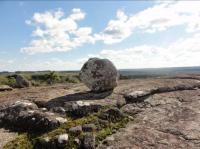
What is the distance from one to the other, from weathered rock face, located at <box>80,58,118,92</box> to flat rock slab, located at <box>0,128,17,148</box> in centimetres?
696

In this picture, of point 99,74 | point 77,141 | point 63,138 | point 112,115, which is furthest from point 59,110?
point 99,74

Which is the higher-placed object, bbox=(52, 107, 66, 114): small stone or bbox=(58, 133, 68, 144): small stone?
bbox=(52, 107, 66, 114): small stone

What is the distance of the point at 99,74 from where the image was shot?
2031 cm

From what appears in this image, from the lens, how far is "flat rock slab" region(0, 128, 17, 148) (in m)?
14.5

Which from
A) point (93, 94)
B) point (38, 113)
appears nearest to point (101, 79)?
point (93, 94)

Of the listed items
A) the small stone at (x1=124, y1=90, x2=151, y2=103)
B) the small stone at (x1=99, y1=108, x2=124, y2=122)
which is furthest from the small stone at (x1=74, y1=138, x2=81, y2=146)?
the small stone at (x1=124, y1=90, x2=151, y2=103)

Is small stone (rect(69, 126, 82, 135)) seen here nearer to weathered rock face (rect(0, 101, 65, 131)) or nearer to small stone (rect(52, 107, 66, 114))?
weathered rock face (rect(0, 101, 65, 131))

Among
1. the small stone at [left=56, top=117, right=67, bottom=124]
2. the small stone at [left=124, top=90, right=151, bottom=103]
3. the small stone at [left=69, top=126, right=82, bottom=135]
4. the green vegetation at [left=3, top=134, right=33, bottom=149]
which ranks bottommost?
the green vegetation at [left=3, top=134, right=33, bottom=149]

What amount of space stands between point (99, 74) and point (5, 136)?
7669mm

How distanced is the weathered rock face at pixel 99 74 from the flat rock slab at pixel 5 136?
696 cm

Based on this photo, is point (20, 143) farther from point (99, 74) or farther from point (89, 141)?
point (99, 74)

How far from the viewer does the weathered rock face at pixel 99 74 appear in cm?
2042

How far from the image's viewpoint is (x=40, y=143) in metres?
13.6

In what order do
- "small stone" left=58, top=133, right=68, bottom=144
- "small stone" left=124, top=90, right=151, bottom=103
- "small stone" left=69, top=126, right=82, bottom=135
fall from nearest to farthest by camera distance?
1. "small stone" left=58, top=133, right=68, bottom=144
2. "small stone" left=69, top=126, right=82, bottom=135
3. "small stone" left=124, top=90, right=151, bottom=103
